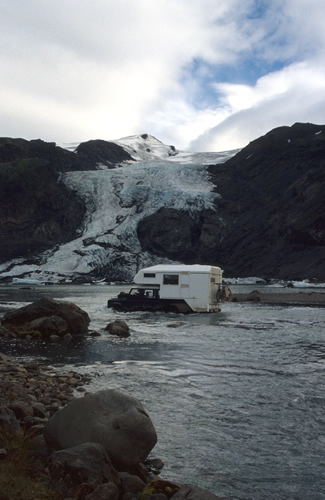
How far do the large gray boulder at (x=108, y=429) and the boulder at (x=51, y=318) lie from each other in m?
16.2

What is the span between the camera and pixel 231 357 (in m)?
17.1

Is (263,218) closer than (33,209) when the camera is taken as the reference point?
Yes

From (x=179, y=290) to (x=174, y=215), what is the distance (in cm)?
9441

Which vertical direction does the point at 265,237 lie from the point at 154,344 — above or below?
above

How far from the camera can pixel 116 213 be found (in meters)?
133

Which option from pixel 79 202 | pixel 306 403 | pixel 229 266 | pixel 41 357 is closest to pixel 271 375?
pixel 306 403

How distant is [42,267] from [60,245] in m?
13.1

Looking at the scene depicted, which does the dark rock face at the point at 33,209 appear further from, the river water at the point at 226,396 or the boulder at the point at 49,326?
the river water at the point at 226,396

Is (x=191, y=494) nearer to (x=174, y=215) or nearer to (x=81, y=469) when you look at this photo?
(x=81, y=469)

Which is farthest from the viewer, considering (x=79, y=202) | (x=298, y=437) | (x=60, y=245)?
(x=79, y=202)

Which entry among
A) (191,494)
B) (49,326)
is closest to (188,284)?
(49,326)

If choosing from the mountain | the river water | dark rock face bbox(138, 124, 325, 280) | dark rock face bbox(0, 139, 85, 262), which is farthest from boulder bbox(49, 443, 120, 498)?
dark rock face bbox(0, 139, 85, 262)

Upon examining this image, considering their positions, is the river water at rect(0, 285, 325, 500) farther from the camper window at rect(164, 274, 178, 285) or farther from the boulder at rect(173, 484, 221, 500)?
the camper window at rect(164, 274, 178, 285)

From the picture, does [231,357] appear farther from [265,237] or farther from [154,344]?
[265,237]
